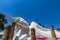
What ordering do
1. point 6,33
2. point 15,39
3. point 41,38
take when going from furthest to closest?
point 41,38
point 15,39
point 6,33

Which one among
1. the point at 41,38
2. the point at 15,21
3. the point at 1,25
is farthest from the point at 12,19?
the point at 1,25

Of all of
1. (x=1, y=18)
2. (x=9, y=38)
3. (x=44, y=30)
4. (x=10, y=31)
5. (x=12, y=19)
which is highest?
(x=1, y=18)

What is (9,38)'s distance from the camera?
4594mm

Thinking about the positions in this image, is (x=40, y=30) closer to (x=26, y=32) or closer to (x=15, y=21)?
(x=26, y=32)

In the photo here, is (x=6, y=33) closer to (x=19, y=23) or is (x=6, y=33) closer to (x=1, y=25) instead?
(x=19, y=23)

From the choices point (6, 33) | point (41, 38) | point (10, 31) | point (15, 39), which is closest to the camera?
point (6, 33)

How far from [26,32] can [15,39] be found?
0.67 metres

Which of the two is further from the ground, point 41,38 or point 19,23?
point 19,23

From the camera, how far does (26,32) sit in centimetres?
577

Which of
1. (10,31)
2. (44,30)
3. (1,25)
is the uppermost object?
(1,25)

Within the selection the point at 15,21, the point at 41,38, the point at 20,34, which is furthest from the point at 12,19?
the point at 41,38

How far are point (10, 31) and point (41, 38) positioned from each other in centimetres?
179

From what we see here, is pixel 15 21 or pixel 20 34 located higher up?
pixel 15 21

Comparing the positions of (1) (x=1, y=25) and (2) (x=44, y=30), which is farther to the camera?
(1) (x=1, y=25)
